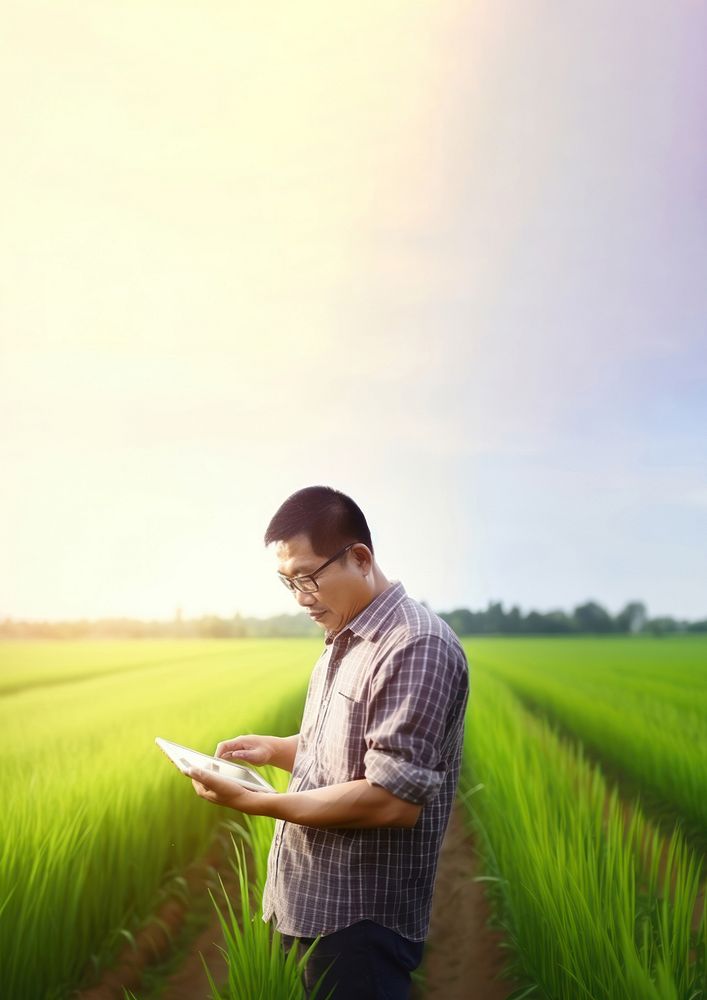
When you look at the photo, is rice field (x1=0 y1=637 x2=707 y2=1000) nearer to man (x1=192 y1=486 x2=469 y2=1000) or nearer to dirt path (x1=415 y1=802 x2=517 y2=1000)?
dirt path (x1=415 y1=802 x2=517 y2=1000)

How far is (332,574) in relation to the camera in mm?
1819

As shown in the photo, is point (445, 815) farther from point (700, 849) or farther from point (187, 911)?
point (700, 849)

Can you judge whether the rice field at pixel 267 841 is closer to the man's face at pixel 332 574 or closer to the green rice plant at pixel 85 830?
the green rice plant at pixel 85 830

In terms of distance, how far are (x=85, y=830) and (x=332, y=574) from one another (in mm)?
1802

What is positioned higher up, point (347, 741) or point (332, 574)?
point (332, 574)

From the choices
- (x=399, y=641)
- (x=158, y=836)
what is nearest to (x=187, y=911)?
(x=158, y=836)

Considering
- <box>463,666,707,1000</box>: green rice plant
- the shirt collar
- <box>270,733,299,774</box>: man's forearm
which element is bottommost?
<box>463,666,707,1000</box>: green rice plant

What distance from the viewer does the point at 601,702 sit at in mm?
8648

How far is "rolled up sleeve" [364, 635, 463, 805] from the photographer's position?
158 centimetres

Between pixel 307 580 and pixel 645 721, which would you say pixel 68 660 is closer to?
pixel 645 721

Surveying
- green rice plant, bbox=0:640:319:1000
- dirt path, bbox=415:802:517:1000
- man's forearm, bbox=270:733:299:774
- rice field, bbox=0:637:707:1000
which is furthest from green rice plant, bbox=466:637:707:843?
man's forearm, bbox=270:733:299:774

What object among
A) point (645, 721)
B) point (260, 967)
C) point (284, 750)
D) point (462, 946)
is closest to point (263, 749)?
point (284, 750)

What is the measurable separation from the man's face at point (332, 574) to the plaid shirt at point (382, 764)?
0.04m

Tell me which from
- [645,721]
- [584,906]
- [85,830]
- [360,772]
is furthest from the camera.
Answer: [645,721]
